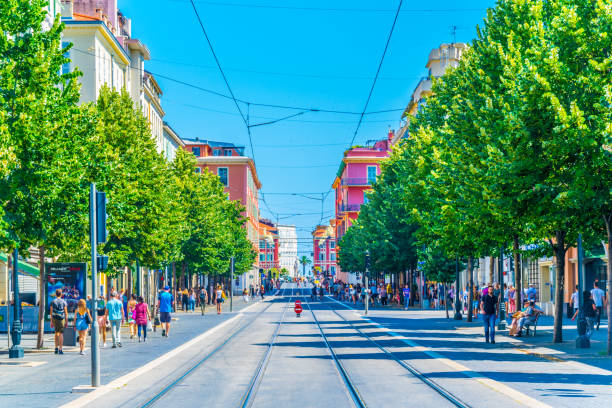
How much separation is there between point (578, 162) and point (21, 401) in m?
13.1

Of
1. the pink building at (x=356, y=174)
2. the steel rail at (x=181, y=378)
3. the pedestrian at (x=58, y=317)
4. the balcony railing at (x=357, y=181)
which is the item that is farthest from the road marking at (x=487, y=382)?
the balcony railing at (x=357, y=181)

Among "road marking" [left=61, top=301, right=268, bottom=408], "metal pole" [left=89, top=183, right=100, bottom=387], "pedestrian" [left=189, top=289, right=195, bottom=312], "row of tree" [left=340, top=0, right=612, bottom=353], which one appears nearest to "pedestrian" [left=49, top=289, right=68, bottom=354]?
"road marking" [left=61, top=301, right=268, bottom=408]

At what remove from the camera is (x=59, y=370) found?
63.2ft

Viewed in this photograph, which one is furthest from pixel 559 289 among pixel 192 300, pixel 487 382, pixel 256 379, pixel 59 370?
pixel 192 300

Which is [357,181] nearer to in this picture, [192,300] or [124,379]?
[192,300]

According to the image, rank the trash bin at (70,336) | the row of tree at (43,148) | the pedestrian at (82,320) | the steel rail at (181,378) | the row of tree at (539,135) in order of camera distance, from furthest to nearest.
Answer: the trash bin at (70,336) < the pedestrian at (82,320) < the row of tree at (43,148) < the row of tree at (539,135) < the steel rail at (181,378)

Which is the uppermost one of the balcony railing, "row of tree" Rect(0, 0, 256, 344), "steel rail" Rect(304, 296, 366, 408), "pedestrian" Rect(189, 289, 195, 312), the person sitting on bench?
the balcony railing

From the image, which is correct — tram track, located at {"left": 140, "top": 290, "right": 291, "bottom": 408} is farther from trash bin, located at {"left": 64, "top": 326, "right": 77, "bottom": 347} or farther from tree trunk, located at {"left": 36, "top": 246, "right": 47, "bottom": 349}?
tree trunk, located at {"left": 36, "top": 246, "right": 47, "bottom": 349}

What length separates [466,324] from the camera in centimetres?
3722

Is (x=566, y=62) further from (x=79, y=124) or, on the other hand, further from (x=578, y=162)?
(x=79, y=124)

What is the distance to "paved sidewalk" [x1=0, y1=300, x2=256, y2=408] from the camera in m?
14.5

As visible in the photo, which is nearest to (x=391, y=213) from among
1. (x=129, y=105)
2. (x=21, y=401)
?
(x=129, y=105)

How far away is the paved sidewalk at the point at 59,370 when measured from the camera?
572 inches

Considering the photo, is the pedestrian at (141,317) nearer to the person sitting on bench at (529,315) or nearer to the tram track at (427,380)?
the tram track at (427,380)
